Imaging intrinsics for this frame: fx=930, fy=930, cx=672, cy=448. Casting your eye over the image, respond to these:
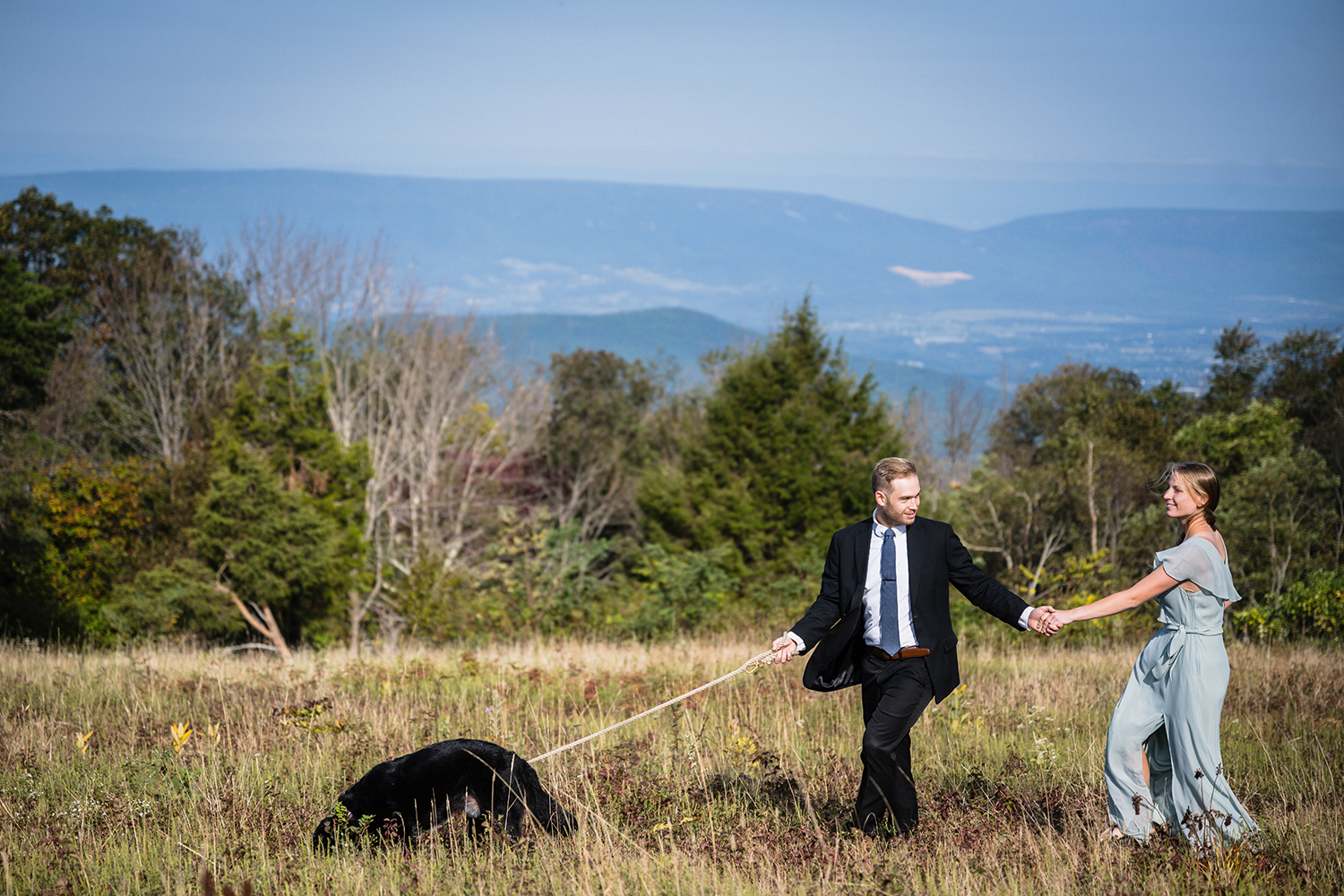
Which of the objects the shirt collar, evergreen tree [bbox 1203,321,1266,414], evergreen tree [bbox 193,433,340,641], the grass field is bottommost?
evergreen tree [bbox 193,433,340,641]

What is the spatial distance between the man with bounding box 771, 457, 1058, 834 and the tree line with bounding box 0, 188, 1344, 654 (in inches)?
339

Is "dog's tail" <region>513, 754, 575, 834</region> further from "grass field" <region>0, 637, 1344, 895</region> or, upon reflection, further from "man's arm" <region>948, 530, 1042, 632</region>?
"man's arm" <region>948, 530, 1042, 632</region>

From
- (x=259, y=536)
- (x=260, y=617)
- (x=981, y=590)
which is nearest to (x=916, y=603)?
(x=981, y=590)

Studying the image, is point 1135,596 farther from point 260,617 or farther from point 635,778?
point 260,617

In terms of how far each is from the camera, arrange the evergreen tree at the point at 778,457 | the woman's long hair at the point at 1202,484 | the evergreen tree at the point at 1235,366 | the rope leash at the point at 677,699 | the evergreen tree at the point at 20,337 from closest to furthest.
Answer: the rope leash at the point at 677,699, the woman's long hair at the point at 1202,484, the evergreen tree at the point at 20,337, the evergreen tree at the point at 778,457, the evergreen tree at the point at 1235,366

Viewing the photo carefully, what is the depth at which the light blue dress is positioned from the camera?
3893mm

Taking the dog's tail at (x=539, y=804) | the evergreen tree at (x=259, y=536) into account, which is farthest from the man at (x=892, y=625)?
the evergreen tree at (x=259, y=536)

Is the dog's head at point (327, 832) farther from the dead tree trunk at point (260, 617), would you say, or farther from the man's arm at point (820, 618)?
the dead tree trunk at point (260, 617)

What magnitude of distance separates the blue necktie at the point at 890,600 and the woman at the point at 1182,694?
2.37 feet

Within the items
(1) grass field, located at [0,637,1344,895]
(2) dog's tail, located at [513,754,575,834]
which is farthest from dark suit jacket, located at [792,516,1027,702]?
(2) dog's tail, located at [513,754,575,834]

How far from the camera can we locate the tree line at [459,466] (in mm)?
18094

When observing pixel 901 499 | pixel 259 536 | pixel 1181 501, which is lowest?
pixel 259 536

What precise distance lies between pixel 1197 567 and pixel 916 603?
1.17 metres

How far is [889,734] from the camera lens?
4.11 metres
